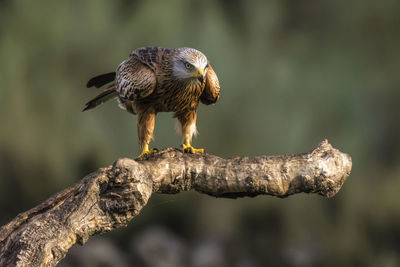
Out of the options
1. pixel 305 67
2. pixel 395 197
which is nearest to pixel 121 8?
pixel 305 67

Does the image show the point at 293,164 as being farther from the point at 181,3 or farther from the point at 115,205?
the point at 181,3

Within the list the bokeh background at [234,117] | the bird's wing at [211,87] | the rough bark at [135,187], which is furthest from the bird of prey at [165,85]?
the bokeh background at [234,117]

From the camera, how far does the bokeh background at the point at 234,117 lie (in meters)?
4.82

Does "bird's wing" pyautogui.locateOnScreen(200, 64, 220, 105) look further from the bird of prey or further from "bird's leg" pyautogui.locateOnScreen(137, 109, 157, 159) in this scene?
"bird's leg" pyautogui.locateOnScreen(137, 109, 157, 159)

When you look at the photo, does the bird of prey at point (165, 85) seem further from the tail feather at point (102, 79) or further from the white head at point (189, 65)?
the tail feather at point (102, 79)

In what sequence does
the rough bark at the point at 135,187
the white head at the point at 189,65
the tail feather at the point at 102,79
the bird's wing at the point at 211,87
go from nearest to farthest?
the rough bark at the point at 135,187, the white head at the point at 189,65, the bird's wing at the point at 211,87, the tail feather at the point at 102,79

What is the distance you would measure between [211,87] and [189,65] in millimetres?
328

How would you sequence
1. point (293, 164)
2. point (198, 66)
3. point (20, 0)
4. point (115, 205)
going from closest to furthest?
point (115, 205) < point (293, 164) < point (198, 66) < point (20, 0)

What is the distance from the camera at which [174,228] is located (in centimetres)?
495

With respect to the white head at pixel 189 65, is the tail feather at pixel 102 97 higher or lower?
lower

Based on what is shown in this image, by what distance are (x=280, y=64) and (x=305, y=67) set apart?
23 cm

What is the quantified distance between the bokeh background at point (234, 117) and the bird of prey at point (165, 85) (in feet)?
4.15

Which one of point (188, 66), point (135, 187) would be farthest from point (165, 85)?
point (135, 187)

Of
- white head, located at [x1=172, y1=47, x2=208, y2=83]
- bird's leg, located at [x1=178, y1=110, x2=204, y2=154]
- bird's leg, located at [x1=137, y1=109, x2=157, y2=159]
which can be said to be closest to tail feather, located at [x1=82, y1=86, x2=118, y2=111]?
bird's leg, located at [x1=137, y1=109, x2=157, y2=159]
